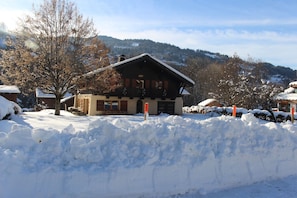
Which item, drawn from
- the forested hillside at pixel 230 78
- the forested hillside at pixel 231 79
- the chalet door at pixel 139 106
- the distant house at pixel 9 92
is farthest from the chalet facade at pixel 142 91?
the distant house at pixel 9 92

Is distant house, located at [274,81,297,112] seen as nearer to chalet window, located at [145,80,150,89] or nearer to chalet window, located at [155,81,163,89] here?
chalet window, located at [155,81,163,89]

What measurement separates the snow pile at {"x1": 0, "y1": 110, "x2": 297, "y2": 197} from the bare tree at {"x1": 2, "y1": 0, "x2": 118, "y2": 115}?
18.0 metres

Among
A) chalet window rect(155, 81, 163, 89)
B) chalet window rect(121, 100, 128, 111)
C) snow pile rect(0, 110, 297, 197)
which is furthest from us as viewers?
chalet window rect(155, 81, 163, 89)

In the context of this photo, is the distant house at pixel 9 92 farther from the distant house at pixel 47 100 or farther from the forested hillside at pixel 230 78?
the distant house at pixel 47 100

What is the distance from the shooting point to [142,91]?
29828 mm

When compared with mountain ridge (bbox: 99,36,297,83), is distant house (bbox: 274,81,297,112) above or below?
below

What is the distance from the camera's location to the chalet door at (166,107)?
31.2 m

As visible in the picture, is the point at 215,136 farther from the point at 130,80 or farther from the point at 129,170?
the point at 130,80

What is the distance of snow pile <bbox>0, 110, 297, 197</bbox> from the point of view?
570cm

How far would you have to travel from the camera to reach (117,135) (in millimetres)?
6871

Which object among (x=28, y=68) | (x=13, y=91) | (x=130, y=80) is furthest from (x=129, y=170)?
(x=13, y=91)

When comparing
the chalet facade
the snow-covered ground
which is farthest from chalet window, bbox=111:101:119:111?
the snow-covered ground

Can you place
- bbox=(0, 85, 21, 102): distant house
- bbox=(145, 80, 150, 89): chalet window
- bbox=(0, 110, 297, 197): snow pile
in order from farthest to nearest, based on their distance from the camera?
bbox=(0, 85, 21, 102): distant house, bbox=(145, 80, 150, 89): chalet window, bbox=(0, 110, 297, 197): snow pile

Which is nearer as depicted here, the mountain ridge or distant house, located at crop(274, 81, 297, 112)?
distant house, located at crop(274, 81, 297, 112)
